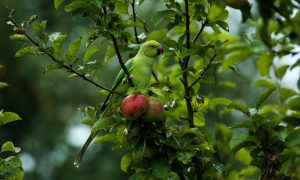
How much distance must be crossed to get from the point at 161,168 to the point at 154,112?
0.75 ft

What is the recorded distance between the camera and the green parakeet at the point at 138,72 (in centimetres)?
294

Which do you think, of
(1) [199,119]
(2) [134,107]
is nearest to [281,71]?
(1) [199,119]

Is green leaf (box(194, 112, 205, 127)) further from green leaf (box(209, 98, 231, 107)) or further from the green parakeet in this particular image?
the green parakeet

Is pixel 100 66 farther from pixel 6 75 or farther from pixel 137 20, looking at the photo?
pixel 6 75

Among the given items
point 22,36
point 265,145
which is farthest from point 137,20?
point 265,145

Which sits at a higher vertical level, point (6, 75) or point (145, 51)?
point (6, 75)

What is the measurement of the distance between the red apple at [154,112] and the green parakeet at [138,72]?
467mm

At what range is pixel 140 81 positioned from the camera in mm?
3061

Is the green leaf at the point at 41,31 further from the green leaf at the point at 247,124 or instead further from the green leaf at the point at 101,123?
the green leaf at the point at 247,124

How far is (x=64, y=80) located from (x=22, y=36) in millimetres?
9475

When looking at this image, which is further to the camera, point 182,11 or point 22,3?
point 22,3

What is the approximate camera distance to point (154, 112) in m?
2.41

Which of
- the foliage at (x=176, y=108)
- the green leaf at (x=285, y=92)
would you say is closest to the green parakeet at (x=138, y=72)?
the foliage at (x=176, y=108)

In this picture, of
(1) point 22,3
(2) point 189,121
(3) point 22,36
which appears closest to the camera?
(3) point 22,36
